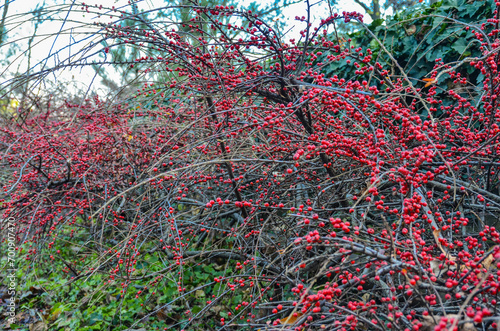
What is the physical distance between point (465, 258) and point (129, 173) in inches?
129

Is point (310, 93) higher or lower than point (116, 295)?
higher

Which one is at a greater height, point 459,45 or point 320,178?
point 459,45

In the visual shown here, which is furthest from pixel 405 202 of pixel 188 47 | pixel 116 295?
pixel 116 295

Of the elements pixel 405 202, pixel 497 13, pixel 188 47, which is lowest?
pixel 405 202

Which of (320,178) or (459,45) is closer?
(320,178)

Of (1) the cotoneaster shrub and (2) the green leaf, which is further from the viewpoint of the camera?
(2) the green leaf

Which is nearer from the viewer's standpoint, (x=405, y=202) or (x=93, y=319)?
(x=405, y=202)

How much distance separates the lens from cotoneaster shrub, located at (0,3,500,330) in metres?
1.25

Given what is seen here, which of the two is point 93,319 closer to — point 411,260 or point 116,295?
point 116,295

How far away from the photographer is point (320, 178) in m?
2.47

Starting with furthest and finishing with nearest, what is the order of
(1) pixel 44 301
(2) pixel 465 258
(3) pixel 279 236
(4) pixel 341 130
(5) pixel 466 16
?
(1) pixel 44 301 < (5) pixel 466 16 < (3) pixel 279 236 < (4) pixel 341 130 < (2) pixel 465 258

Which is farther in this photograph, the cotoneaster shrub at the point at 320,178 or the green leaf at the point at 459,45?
the green leaf at the point at 459,45

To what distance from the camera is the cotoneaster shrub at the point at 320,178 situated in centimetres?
125

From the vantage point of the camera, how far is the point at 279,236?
8.66 feet
